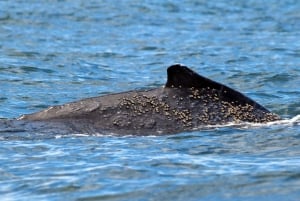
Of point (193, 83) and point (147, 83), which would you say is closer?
point (193, 83)

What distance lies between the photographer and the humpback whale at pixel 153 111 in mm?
10383

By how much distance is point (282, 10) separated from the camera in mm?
28656

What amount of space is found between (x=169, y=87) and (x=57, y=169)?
5.36ft

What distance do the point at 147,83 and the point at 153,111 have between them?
6784mm

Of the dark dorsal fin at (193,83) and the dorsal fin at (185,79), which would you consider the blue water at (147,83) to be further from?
the dorsal fin at (185,79)

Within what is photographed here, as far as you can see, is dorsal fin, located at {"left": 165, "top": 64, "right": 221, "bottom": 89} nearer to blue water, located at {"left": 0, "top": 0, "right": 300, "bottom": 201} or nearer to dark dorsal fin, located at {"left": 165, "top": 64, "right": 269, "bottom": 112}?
dark dorsal fin, located at {"left": 165, "top": 64, "right": 269, "bottom": 112}

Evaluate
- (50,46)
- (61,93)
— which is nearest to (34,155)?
(61,93)

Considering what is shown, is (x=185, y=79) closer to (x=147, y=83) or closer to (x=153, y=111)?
(x=153, y=111)

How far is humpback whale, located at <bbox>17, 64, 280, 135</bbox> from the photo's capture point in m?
10.4

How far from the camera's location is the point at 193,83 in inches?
408

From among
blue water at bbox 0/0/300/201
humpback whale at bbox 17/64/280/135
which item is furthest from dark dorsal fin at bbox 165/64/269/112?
blue water at bbox 0/0/300/201

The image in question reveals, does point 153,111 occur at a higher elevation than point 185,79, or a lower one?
lower

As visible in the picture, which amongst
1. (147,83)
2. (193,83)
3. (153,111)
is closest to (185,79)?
(193,83)

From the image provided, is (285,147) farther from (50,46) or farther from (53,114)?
(50,46)
